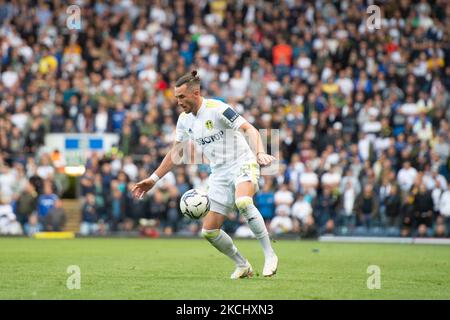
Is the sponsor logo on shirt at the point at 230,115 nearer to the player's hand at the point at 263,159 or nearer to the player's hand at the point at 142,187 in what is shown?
the player's hand at the point at 263,159

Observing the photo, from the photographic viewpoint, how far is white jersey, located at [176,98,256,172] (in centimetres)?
1273

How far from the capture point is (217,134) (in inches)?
504

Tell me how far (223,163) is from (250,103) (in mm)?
15550

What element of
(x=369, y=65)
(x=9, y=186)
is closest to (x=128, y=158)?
(x=9, y=186)

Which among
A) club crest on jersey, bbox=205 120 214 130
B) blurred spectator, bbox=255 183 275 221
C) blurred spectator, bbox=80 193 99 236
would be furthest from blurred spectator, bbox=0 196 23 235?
club crest on jersey, bbox=205 120 214 130

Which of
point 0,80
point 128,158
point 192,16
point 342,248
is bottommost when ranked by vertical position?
point 342,248

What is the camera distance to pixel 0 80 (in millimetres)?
30266

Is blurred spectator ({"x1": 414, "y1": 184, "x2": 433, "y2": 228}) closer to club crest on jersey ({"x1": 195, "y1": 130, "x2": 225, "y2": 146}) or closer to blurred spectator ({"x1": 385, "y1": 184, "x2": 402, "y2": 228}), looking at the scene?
blurred spectator ({"x1": 385, "y1": 184, "x2": 402, "y2": 228})

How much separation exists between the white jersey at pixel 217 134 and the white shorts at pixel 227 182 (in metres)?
0.09

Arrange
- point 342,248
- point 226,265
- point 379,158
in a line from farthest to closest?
point 379,158 → point 342,248 → point 226,265

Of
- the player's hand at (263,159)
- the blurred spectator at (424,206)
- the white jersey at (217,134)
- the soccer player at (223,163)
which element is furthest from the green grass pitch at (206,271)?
the blurred spectator at (424,206)

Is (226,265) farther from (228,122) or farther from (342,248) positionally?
(342,248)

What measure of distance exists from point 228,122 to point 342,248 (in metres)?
9.28
